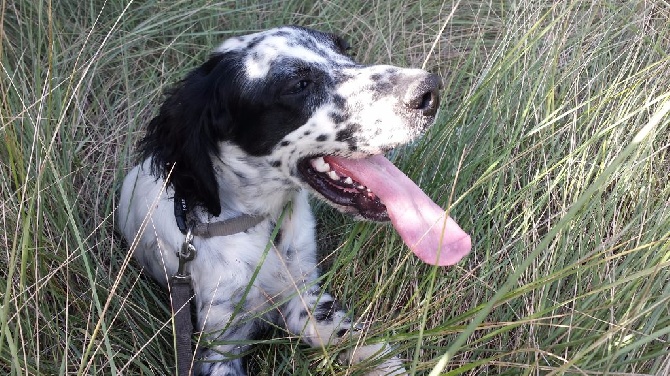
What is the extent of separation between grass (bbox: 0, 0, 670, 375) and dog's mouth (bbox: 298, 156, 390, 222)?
0.10m

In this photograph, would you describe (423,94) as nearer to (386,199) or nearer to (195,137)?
(386,199)

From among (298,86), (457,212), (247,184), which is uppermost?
(298,86)

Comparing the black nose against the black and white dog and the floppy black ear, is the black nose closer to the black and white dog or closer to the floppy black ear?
the black and white dog

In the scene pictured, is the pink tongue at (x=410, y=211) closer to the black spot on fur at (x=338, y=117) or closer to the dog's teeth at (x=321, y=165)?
the dog's teeth at (x=321, y=165)

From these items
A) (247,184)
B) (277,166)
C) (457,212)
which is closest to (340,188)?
(277,166)

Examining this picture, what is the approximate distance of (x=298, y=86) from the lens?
2.45 meters

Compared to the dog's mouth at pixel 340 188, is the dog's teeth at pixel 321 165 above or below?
above

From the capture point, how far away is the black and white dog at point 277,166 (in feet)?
7.68

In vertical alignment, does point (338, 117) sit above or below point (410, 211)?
above

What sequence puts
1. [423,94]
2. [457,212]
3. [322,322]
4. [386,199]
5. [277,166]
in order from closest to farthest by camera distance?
[423,94], [386,199], [277,166], [322,322], [457,212]

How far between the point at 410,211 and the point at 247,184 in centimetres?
57

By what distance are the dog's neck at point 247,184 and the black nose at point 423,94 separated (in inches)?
20.4

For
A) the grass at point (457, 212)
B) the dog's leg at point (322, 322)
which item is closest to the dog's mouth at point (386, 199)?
the grass at point (457, 212)

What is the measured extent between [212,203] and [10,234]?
0.69 meters
